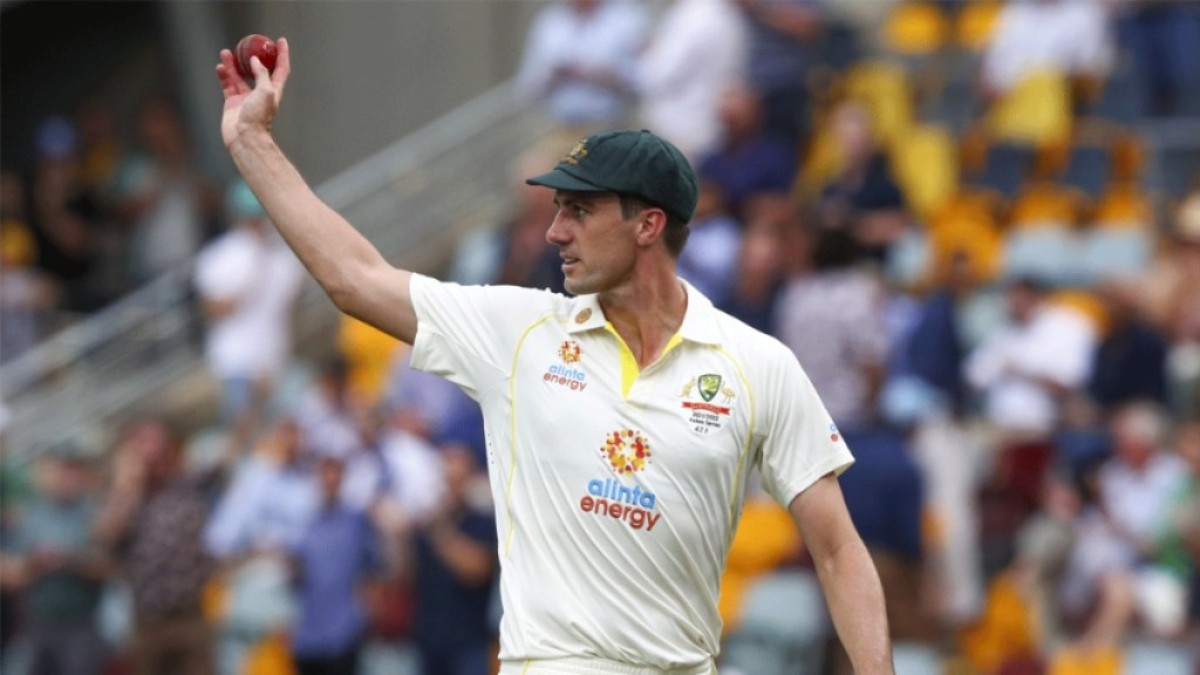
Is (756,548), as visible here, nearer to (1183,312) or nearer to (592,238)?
(1183,312)

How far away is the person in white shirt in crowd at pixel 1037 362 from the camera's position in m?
12.2

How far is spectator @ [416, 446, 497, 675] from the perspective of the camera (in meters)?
12.1

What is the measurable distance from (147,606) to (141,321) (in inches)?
150

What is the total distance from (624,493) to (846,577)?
610mm

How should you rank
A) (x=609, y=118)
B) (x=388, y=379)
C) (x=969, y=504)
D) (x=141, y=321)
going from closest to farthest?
(x=969, y=504) → (x=388, y=379) → (x=609, y=118) → (x=141, y=321)

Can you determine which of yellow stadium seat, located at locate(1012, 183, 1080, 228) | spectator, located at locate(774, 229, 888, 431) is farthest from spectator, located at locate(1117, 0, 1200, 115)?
spectator, located at locate(774, 229, 888, 431)

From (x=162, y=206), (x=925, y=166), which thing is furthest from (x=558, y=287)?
(x=162, y=206)

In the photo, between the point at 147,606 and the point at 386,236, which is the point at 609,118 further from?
the point at 147,606

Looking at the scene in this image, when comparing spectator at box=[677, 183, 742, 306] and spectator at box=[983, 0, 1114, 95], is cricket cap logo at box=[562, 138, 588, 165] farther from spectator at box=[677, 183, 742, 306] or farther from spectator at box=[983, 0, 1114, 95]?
spectator at box=[983, 0, 1114, 95]

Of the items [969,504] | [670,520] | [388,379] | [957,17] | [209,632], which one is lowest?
[209,632]

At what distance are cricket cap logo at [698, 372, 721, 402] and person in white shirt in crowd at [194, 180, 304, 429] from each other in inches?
399

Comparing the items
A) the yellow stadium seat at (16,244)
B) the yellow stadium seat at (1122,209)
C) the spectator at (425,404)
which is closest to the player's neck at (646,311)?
the spectator at (425,404)

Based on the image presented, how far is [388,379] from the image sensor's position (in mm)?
14773

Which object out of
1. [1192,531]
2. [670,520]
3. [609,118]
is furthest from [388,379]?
[670,520]
